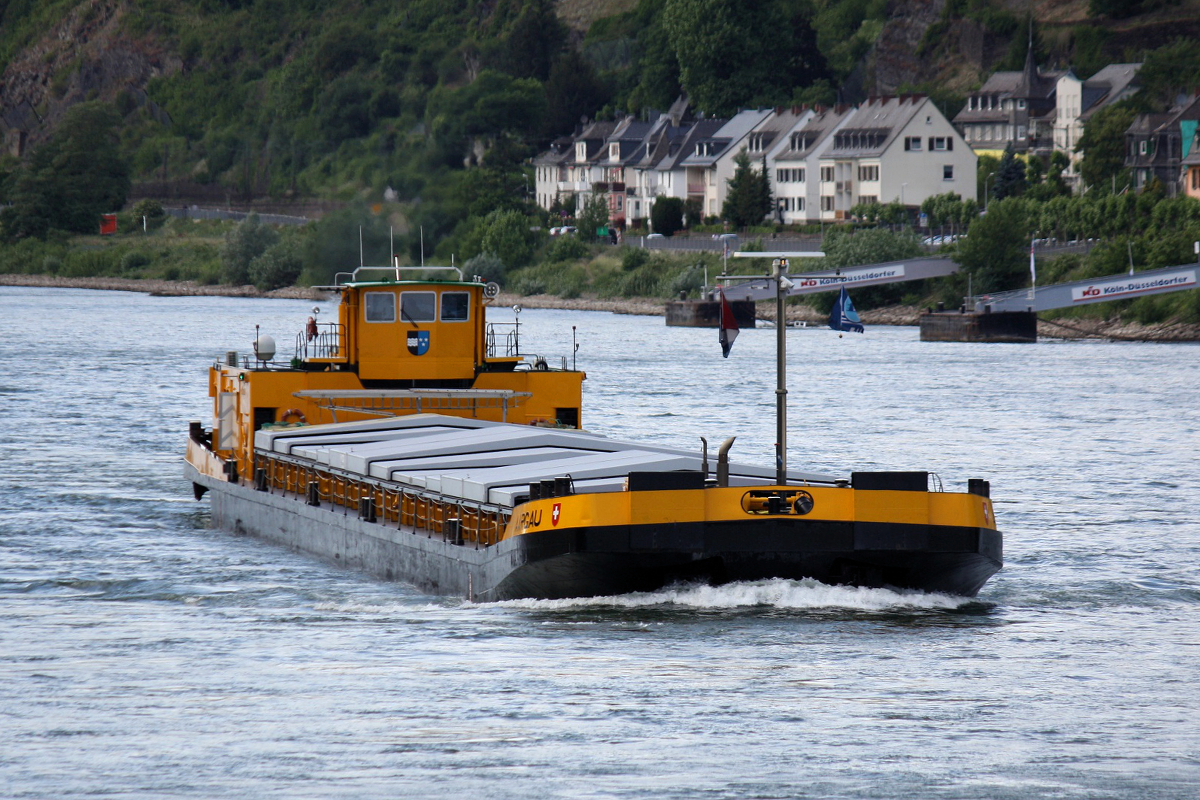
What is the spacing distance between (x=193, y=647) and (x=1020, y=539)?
1560 cm

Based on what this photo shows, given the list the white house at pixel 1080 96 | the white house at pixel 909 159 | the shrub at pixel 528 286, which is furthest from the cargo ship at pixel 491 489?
the white house at pixel 1080 96

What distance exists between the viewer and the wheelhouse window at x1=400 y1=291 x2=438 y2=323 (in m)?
32.9

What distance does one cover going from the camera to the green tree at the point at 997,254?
111 m

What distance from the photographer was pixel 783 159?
150 metres

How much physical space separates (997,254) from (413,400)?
83399 mm

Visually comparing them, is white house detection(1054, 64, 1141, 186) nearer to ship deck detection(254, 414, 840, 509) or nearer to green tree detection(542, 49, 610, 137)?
green tree detection(542, 49, 610, 137)

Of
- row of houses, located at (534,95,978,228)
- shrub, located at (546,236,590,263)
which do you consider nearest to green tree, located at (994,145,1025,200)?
row of houses, located at (534,95,978,228)

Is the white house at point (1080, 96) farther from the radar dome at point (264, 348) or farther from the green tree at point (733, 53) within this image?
the radar dome at point (264, 348)

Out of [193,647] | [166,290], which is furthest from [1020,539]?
[166,290]

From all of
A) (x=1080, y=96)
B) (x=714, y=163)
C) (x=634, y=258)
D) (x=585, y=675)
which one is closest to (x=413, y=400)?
(x=585, y=675)

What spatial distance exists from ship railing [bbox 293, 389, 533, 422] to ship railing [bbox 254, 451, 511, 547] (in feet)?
5.10

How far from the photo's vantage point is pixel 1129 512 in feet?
115

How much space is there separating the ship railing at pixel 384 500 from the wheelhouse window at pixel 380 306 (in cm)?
336

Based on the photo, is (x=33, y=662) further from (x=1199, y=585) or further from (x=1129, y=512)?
(x=1129, y=512)
